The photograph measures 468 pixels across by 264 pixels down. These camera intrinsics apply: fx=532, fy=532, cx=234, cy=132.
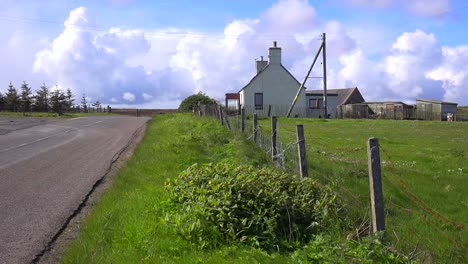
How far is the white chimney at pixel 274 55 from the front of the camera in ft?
191

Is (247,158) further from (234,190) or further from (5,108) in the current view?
(5,108)

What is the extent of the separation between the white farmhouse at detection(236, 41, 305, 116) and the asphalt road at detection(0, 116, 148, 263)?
3801 centimetres

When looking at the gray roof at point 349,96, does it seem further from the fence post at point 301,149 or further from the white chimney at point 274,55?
the fence post at point 301,149

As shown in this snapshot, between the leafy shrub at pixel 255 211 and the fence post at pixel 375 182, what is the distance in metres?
0.86

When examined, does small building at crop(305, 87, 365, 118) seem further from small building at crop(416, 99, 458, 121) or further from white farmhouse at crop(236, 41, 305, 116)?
small building at crop(416, 99, 458, 121)

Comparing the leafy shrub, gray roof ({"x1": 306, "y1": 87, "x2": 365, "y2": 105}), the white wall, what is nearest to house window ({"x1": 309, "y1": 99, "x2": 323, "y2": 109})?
the white wall

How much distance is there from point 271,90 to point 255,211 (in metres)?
52.6

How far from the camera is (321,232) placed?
6656 millimetres

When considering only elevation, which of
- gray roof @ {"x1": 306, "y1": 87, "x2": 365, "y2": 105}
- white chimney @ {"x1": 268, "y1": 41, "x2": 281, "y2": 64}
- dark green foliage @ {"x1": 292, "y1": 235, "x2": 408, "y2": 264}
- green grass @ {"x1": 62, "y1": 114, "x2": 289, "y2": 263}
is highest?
white chimney @ {"x1": 268, "y1": 41, "x2": 281, "y2": 64}

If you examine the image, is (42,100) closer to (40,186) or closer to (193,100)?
(193,100)

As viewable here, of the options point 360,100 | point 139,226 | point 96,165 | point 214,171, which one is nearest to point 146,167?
point 96,165

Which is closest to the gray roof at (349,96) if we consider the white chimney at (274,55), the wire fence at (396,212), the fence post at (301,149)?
the white chimney at (274,55)

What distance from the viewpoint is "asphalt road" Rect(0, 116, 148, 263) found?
7.43 meters

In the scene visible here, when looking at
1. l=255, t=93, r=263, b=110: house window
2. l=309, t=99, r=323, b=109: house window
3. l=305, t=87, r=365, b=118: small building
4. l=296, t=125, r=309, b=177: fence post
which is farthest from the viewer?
l=309, t=99, r=323, b=109: house window
